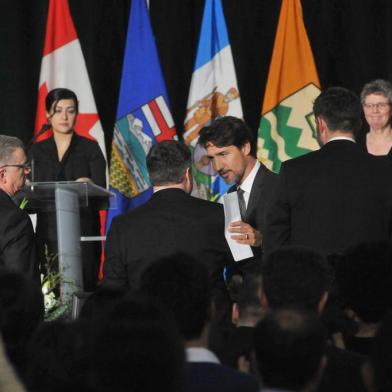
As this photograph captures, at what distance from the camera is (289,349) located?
2008mm

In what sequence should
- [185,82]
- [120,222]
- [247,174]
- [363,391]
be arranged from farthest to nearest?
[185,82] → [247,174] → [120,222] → [363,391]

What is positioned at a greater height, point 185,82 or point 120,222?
point 185,82

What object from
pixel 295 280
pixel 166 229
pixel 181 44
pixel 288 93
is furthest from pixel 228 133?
pixel 181 44

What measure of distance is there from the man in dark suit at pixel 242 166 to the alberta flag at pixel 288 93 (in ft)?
9.27

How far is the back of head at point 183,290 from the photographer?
2463mm

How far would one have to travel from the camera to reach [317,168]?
4.32m

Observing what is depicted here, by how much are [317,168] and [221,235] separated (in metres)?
0.57

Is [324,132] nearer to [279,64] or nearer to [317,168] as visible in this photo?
[317,168]

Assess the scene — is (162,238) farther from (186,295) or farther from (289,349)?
(289,349)

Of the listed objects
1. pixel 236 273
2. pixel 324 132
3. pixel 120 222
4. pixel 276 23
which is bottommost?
pixel 236 273

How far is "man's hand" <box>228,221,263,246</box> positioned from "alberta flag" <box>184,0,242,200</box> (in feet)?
11.2

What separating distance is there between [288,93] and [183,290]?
569cm

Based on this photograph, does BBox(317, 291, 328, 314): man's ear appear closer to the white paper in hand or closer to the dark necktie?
the white paper in hand

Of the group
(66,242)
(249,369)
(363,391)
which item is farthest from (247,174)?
(363,391)
